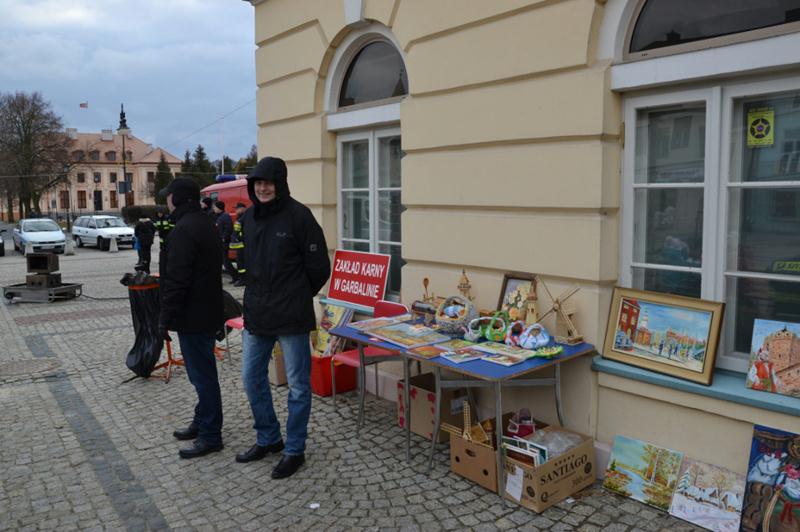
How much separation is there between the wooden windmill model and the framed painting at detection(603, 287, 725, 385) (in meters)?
0.21

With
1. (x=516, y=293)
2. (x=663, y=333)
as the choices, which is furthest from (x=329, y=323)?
(x=663, y=333)

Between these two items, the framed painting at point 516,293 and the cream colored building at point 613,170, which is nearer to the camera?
the cream colored building at point 613,170

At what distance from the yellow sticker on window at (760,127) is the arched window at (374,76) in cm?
305

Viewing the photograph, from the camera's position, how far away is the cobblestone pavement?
148 inches

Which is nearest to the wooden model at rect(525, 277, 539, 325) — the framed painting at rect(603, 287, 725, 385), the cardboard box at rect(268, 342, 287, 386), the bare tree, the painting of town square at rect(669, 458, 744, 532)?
the framed painting at rect(603, 287, 725, 385)

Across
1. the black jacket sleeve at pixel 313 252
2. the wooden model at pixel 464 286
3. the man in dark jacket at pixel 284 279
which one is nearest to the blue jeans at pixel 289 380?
the man in dark jacket at pixel 284 279

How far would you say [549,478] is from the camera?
379 cm

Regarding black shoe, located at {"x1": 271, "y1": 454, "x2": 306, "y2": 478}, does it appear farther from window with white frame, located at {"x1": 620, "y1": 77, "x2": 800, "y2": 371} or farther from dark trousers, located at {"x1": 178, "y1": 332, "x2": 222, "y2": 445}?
window with white frame, located at {"x1": 620, "y1": 77, "x2": 800, "y2": 371}

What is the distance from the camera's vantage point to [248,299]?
445cm

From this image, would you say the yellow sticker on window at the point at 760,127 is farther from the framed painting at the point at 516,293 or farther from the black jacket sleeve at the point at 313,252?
the black jacket sleeve at the point at 313,252

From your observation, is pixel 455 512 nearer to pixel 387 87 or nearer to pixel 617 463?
pixel 617 463

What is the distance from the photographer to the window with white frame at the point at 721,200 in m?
3.52

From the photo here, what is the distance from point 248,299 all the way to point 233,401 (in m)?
1.97

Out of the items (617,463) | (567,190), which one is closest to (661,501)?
(617,463)
